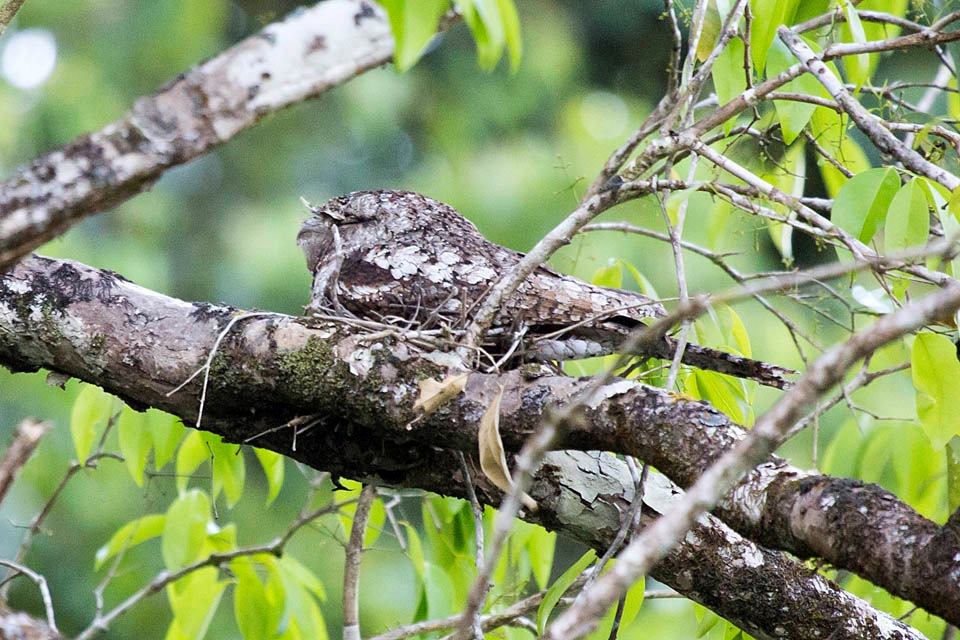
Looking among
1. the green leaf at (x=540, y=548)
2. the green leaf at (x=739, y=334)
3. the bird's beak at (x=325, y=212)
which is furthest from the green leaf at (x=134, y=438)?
the green leaf at (x=739, y=334)

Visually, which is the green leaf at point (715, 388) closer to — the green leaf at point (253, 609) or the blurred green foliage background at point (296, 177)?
the green leaf at point (253, 609)

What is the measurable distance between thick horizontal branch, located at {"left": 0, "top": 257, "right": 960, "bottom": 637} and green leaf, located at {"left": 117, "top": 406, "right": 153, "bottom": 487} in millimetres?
289

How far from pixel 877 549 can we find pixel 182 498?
1.94 meters

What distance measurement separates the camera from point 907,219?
1718mm

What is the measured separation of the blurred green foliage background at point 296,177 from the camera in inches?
236

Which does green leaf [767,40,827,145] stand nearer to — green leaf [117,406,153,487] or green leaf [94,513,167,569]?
green leaf [117,406,153,487]

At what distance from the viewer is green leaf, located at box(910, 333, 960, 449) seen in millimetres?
1744

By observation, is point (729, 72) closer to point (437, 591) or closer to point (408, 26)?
point (408, 26)

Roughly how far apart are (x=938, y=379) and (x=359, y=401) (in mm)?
1200

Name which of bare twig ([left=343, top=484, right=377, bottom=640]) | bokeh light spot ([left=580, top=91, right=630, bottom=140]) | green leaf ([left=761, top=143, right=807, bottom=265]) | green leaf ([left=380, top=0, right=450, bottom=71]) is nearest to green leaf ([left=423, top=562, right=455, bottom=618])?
bare twig ([left=343, top=484, right=377, bottom=640])

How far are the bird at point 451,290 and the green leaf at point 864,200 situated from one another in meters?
0.33

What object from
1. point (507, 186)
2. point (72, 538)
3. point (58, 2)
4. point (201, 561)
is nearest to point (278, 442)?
point (201, 561)

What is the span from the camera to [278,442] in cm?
211

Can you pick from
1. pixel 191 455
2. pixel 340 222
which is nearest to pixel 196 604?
pixel 191 455
